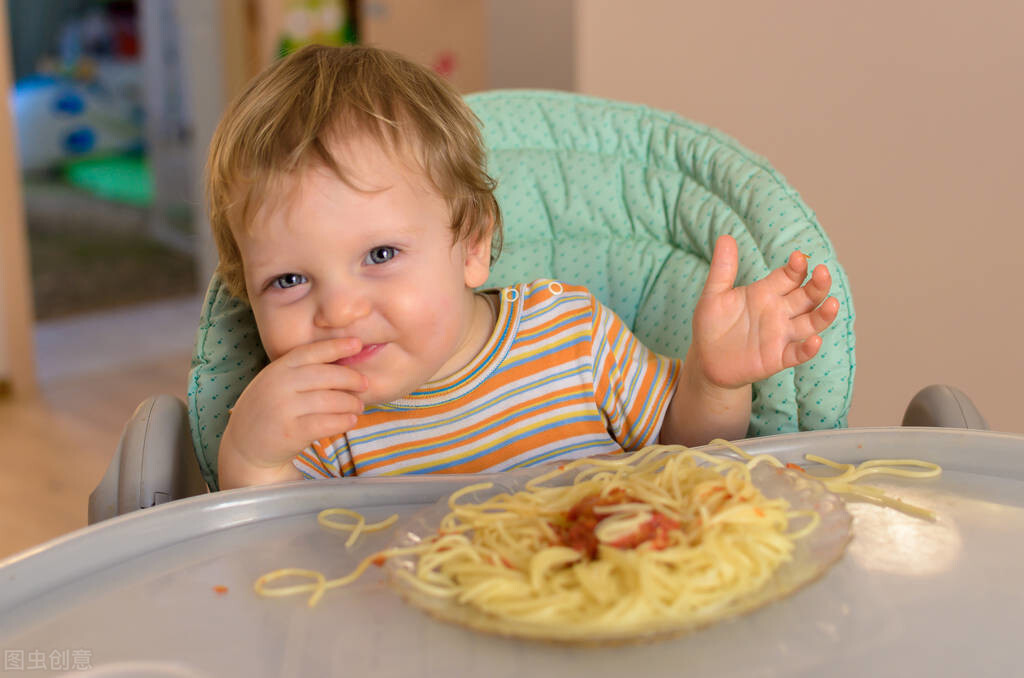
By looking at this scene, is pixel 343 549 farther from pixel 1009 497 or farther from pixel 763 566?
pixel 1009 497

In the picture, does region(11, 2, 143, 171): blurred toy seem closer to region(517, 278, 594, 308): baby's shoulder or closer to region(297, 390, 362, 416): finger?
region(517, 278, 594, 308): baby's shoulder

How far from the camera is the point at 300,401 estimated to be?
863 mm

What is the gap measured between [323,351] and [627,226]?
18.2 inches

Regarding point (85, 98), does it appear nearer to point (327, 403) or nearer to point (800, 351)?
point (327, 403)

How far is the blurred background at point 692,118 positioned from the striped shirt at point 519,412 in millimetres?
580

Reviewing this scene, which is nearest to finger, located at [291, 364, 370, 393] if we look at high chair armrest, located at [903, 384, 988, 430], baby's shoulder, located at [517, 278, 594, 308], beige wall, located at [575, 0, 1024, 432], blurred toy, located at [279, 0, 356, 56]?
baby's shoulder, located at [517, 278, 594, 308]

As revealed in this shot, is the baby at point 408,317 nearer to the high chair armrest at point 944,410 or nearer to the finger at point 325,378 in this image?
the finger at point 325,378

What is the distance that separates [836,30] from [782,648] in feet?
4.86

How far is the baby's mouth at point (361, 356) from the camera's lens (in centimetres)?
91

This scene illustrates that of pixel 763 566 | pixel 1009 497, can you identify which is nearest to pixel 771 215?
pixel 1009 497

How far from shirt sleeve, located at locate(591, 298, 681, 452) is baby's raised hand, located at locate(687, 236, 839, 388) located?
0.43ft

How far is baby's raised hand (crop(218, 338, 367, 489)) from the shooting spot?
86 centimetres

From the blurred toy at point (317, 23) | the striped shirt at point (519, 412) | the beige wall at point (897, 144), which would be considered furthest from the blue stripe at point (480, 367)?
the blurred toy at point (317, 23)

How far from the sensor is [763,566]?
0.61m
